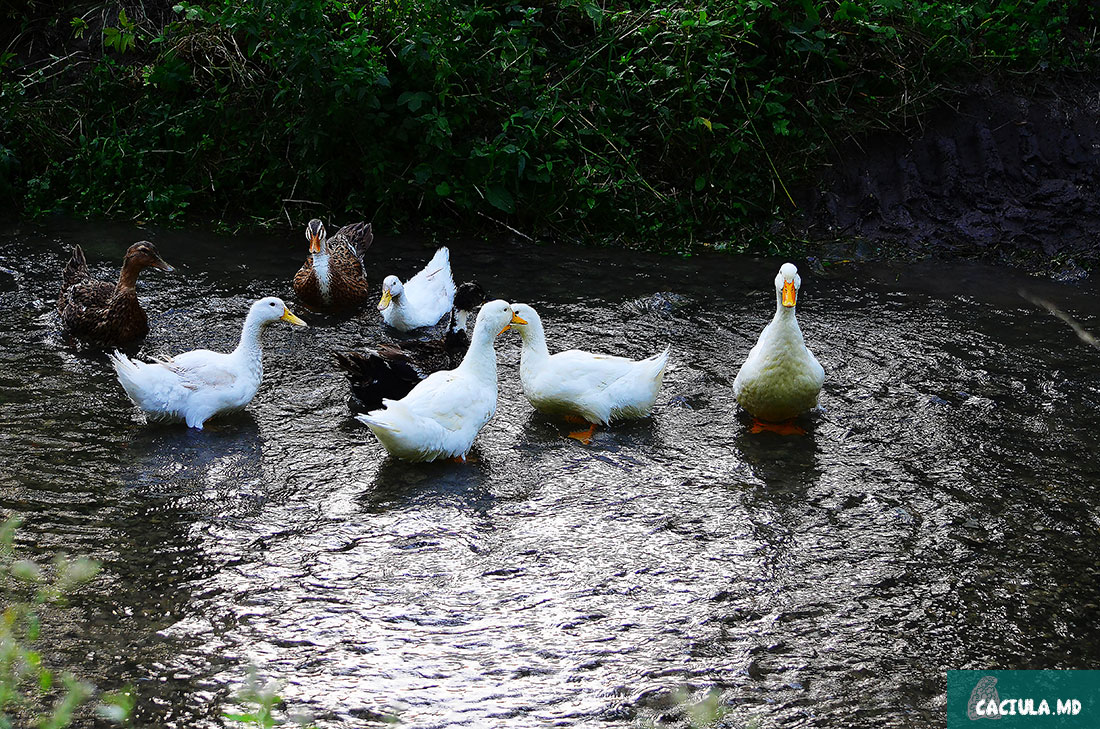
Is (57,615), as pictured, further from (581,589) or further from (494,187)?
(494,187)

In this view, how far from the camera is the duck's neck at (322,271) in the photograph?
777 cm

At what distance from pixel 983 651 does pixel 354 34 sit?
26.8ft

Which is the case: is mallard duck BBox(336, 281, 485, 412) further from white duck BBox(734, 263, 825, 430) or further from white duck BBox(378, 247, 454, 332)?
white duck BBox(734, 263, 825, 430)

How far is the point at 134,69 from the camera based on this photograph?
1124cm

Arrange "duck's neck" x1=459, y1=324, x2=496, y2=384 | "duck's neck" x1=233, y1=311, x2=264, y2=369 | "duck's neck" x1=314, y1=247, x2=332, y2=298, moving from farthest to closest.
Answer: "duck's neck" x1=314, y1=247, x2=332, y2=298
"duck's neck" x1=233, y1=311, x2=264, y2=369
"duck's neck" x1=459, y1=324, x2=496, y2=384

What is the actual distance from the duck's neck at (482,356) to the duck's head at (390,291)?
1698 mm

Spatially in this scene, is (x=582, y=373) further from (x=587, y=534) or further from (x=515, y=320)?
(x=587, y=534)

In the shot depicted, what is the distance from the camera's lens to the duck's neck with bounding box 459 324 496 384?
5.88m

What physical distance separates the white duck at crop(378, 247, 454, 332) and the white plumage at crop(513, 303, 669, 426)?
167cm

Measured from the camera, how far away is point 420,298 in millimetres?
7941

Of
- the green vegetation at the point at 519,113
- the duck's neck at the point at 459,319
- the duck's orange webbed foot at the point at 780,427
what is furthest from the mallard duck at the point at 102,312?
the duck's orange webbed foot at the point at 780,427

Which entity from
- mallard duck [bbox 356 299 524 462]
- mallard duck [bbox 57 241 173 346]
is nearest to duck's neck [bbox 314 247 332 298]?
mallard duck [bbox 57 241 173 346]

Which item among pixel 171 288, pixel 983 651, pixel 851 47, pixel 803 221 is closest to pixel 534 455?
pixel 983 651

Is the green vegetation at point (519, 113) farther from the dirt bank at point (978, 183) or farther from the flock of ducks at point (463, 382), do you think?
the flock of ducks at point (463, 382)
